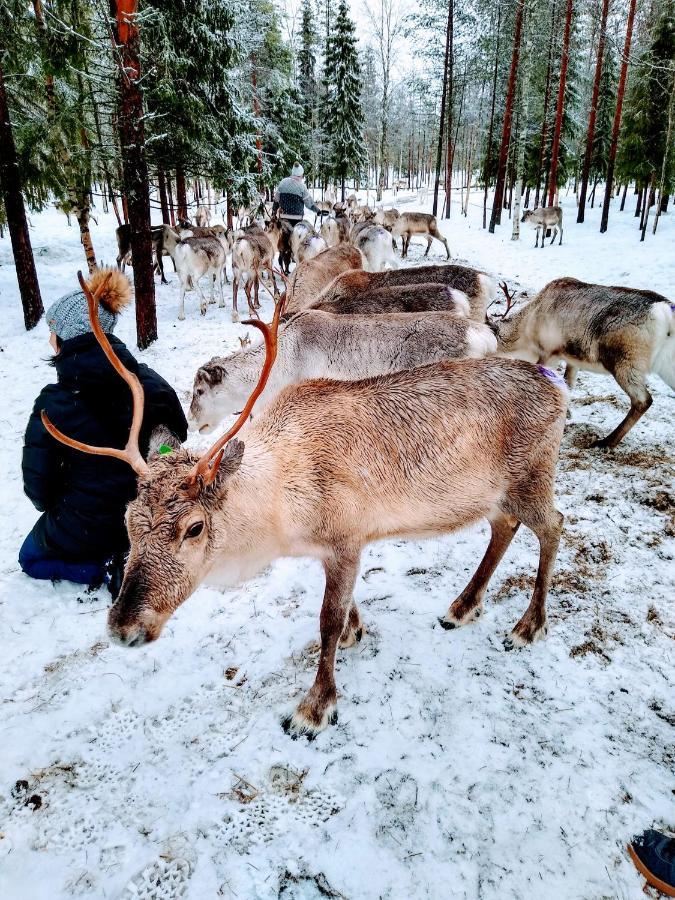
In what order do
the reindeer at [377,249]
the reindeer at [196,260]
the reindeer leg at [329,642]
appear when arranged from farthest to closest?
the reindeer at [377,249] → the reindeer at [196,260] → the reindeer leg at [329,642]

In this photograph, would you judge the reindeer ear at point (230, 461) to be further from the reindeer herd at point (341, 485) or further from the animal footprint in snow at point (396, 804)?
the animal footprint in snow at point (396, 804)

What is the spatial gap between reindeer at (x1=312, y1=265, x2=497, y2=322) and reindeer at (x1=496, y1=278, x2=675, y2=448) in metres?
0.78

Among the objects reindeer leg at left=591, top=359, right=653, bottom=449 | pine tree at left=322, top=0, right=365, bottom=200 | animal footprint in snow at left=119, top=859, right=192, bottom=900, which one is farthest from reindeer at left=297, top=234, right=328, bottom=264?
pine tree at left=322, top=0, right=365, bottom=200

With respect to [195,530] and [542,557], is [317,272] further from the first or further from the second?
[195,530]

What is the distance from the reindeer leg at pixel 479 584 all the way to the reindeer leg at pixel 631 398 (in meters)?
2.86

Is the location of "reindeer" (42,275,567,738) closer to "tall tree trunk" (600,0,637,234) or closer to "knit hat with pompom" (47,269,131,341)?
"knit hat with pompom" (47,269,131,341)

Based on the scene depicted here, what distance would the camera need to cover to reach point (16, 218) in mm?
10086

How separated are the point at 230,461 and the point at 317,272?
322 inches

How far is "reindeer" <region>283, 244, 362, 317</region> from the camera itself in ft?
29.3

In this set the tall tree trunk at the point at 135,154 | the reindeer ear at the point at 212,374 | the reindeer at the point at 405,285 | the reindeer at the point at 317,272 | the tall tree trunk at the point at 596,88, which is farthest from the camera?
the tall tree trunk at the point at 596,88

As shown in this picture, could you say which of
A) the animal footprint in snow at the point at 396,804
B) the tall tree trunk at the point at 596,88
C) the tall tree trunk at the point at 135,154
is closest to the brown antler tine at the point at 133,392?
the animal footprint in snow at the point at 396,804

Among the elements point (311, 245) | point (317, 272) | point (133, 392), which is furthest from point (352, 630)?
point (311, 245)

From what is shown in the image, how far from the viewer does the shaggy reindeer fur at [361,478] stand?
2.30 meters

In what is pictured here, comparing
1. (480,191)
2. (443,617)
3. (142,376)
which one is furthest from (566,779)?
(480,191)
